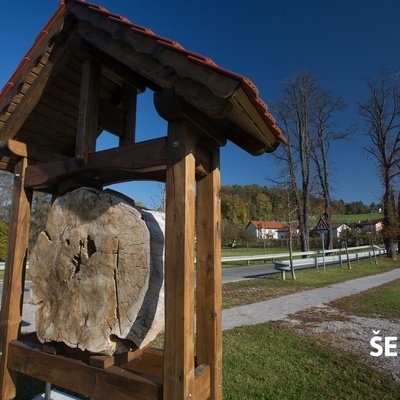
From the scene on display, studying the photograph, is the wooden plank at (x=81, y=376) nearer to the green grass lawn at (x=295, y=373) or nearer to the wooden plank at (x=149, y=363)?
the wooden plank at (x=149, y=363)

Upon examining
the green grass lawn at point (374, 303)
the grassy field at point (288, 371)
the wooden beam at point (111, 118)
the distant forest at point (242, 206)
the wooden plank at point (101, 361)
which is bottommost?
the green grass lawn at point (374, 303)

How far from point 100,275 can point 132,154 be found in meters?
0.96

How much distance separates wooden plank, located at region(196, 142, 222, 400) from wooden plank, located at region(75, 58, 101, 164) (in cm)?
104

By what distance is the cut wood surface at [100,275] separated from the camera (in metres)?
2.25

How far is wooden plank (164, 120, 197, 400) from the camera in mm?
2035

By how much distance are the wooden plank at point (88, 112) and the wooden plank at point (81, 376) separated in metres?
1.65

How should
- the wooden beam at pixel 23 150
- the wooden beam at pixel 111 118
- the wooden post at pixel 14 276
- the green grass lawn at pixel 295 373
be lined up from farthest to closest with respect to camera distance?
1. the green grass lawn at pixel 295 373
2. the wooden beam at pixel 111 118
3. the wooden beam at pixel 23 150
4. the wooden post at pixel 14 276

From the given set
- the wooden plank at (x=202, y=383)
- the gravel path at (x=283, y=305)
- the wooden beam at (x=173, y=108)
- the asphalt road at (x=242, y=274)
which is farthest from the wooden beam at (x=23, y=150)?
the asphalt road at (x=242, y=274)

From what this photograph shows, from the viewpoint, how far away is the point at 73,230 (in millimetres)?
2600

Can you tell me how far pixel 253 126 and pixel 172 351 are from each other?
5.60 ft

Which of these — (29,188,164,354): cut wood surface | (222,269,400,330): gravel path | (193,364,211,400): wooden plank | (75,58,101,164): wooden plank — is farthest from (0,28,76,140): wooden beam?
(222,269,400,330): gravel path

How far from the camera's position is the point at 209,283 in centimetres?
254

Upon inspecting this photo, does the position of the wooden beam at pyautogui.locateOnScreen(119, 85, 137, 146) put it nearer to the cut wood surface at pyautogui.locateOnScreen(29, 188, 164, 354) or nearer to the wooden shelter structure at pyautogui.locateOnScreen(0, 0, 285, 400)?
the wooden shelter structure at pyautogui.locateOnScreen(0, 0, 285, 400)

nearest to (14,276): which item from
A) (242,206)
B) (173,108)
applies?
(173,108)
